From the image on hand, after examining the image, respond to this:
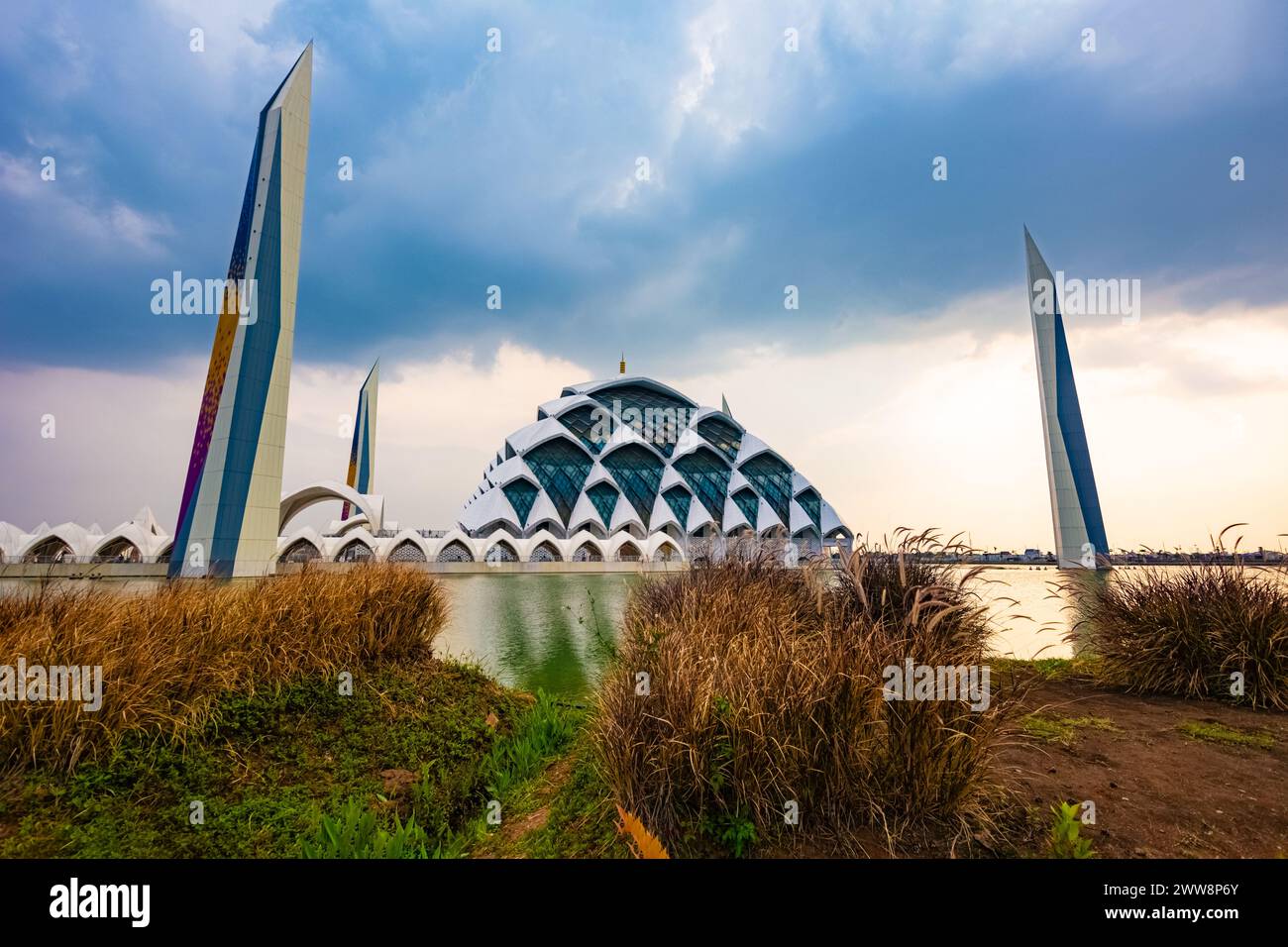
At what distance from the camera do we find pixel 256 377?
67.5 feet

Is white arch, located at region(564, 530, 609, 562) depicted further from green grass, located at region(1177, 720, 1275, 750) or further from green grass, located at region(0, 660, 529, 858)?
green grass, located at region(1177, 720, 1275, 750)

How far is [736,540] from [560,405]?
193ft

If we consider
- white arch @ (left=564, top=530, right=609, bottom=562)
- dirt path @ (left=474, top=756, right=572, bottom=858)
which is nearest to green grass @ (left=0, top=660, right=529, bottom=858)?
dirt path @ (left=474, top=756, right=572, bottom=858)

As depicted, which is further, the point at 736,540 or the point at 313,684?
the point at 736,540

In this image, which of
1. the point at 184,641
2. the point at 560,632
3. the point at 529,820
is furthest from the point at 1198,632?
the point at 560,632

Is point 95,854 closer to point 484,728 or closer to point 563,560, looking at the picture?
point 484,728

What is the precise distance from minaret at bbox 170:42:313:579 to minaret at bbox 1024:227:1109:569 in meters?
39.6

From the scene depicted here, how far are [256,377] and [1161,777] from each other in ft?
79.4

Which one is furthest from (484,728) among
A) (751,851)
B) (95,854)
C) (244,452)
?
(244,452)

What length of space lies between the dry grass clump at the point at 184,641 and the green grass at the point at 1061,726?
20.1 feet

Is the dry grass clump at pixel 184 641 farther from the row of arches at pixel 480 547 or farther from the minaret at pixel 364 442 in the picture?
the minaret at pixel 364 442

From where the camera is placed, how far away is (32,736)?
3.84m

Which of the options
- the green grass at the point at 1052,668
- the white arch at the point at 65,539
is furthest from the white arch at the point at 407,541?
the green grass at the point at 1052,668
